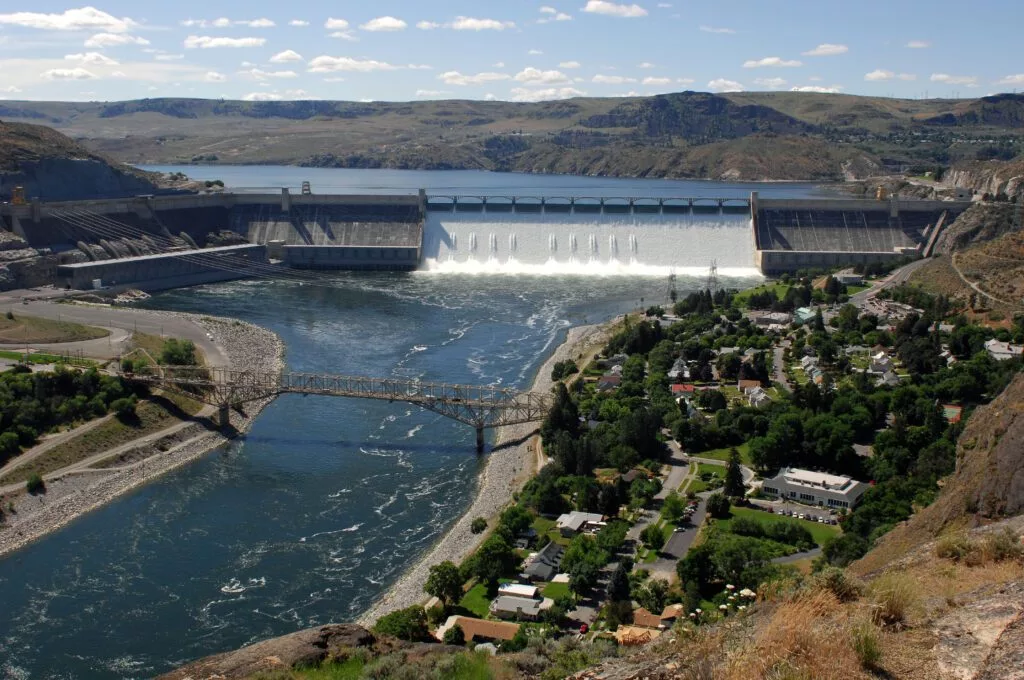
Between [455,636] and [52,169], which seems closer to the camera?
[455,636]

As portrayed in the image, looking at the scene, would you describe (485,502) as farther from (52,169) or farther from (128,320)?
(52,169)

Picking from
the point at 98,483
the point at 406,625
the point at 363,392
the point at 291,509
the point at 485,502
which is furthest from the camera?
the point at 363,392

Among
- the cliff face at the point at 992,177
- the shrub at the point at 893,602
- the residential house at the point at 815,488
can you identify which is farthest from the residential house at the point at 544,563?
the cliff face at the point at 992,177

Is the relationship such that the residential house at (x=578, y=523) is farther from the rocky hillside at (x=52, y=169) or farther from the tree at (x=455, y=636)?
the rocky hillside at (x=52, y=169)

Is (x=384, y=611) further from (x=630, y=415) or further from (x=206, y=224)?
(x=206, y=224)

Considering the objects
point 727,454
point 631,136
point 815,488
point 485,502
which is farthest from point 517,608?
point 631,136

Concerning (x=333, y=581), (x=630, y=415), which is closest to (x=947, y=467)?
(x=630, y=415)

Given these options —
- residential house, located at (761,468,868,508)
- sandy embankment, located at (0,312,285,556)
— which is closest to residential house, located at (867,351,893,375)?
residential house, located at (761,468,868,508)
